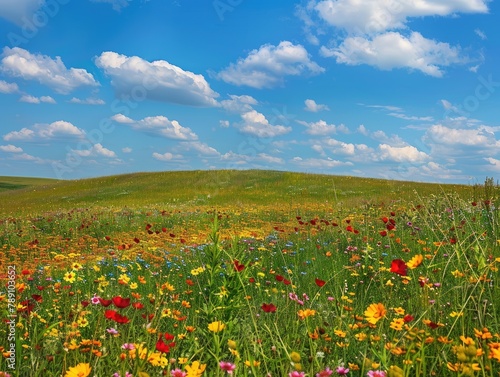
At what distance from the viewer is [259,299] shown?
446 centimetres

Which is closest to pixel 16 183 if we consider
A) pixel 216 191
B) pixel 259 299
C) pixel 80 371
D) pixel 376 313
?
pixel 216 191

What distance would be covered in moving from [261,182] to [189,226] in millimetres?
20989

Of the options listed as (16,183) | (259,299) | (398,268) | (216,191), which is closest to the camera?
(398,268)

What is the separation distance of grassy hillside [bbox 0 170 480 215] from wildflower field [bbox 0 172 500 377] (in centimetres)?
921

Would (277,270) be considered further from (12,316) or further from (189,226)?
(189,226)

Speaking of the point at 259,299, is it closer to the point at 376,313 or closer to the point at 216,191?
the point at 376,313

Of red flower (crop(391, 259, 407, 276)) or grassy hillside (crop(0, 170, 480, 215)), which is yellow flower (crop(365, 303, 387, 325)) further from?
grassy hillside (crop(0, 170, 480, 215))

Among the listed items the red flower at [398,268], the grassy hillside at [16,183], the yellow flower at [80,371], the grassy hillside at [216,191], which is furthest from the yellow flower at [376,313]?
the grassy hillside at [16,183]

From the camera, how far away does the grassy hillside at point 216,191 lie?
24828 mm

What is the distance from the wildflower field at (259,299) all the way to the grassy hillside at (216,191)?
9.21 metres

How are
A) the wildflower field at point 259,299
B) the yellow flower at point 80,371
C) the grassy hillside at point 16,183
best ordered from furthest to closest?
the grassy hillside at point 16,183, the wildflower field at point 259,299, the yellow flower at point 80,371

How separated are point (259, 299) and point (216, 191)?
27.1 metres

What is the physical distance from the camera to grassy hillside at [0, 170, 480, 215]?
81.5 ft

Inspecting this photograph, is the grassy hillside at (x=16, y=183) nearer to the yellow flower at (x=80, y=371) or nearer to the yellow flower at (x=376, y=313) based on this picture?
the yellow flower at (x=80, y=371)
